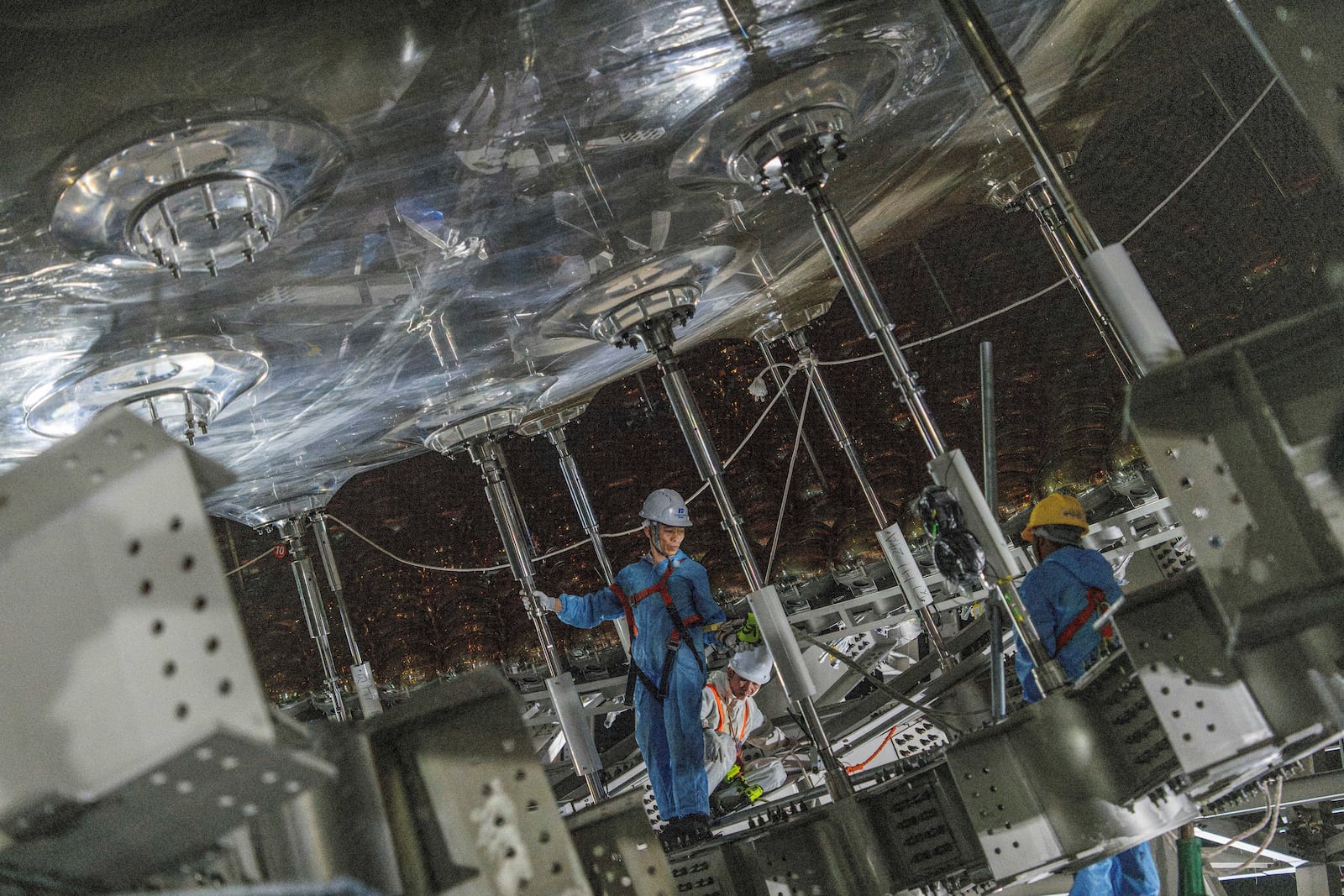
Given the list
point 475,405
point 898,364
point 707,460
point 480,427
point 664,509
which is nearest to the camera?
point 898,364

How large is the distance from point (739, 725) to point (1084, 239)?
12.9 ft

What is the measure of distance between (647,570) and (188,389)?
233 centimetres

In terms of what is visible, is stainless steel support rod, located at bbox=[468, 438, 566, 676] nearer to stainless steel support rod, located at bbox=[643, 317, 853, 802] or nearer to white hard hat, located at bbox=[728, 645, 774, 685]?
white hard hat, located at bbox=[728, 645, 774, 685]

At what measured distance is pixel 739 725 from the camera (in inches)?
249

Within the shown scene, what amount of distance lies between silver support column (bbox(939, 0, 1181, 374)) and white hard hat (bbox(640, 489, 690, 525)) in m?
2.78

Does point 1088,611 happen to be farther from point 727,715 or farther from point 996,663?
point 727,715

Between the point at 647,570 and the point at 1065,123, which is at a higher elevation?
the point at 1065,123

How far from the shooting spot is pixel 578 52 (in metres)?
3.20

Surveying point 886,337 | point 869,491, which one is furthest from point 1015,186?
point 886,337

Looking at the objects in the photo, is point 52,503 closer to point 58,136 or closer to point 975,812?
point 58,136

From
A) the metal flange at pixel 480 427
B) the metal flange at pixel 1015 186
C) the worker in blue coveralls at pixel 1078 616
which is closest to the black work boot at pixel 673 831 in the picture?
the worker in blue coveralls at pixel 1078 616

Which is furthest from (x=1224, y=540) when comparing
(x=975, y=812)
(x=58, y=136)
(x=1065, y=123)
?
(x=1065, y=123)

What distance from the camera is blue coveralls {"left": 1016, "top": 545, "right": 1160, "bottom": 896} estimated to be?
4152 millimetres

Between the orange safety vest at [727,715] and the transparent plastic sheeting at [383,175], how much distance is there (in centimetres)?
200
